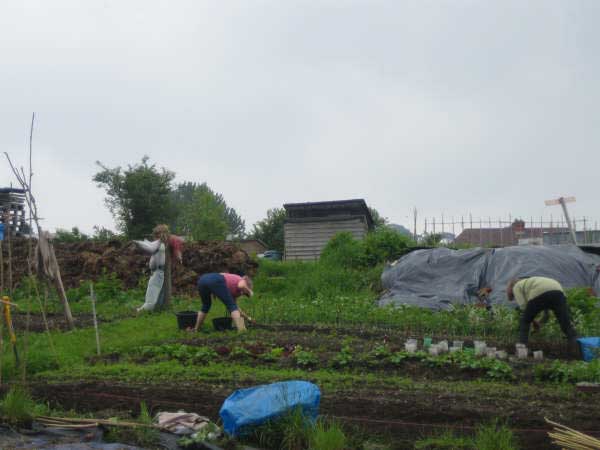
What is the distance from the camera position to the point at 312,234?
2280cm

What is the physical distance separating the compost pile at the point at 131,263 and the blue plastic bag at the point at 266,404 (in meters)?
11.4

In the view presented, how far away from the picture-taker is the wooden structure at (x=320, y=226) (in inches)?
884

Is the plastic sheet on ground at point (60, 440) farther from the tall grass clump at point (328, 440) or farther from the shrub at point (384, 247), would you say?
the shrub at point (384, 247)

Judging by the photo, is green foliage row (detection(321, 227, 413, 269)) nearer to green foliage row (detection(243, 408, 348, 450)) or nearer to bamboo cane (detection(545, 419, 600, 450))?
green foliage row (detection(243, 408, 348, 450))

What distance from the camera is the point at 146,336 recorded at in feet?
30.6

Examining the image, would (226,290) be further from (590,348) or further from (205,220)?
(205,220)

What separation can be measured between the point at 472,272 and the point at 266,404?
1028cm

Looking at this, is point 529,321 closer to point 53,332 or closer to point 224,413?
point 224,413

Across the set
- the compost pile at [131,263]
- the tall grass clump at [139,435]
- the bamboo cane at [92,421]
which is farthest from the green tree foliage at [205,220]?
the tall grass clump at [139,435]

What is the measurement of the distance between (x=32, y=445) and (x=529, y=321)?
6.58 meters

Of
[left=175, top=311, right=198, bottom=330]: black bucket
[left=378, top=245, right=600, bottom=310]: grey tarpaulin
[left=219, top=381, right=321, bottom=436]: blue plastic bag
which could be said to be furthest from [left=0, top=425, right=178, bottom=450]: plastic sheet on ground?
[left=378, top=245, right=600, bottom=310]: grey tarpaulin

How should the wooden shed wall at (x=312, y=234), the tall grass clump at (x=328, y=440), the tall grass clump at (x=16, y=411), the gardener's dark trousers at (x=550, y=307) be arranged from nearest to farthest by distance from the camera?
the tall grass clump at (x=328, y=440), the tall grass clump at (x=16, y=411), the gardener's dark trousers at (x=550, y=307), the wooden shed wall at (x=312, y=234)

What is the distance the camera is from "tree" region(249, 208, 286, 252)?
39.8 metres

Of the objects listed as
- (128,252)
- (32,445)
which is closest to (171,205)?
(128,252)
